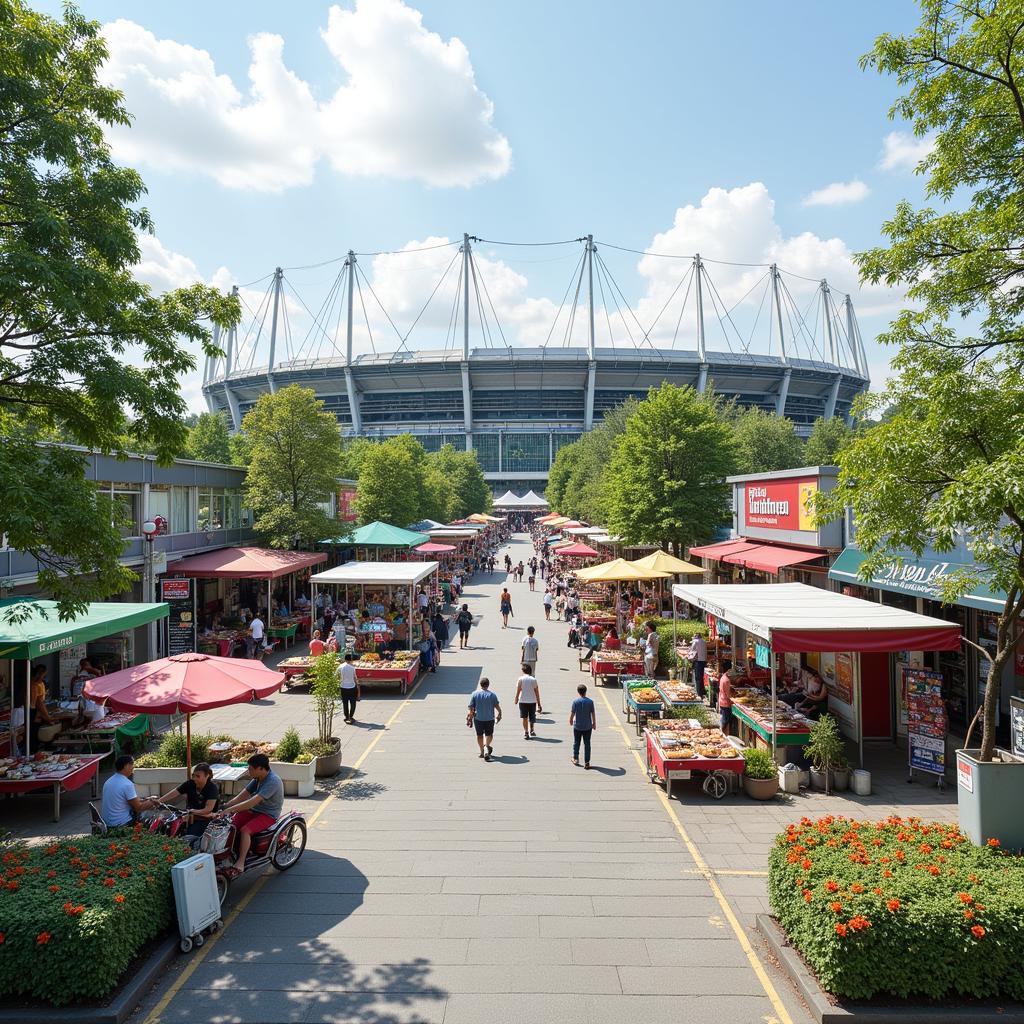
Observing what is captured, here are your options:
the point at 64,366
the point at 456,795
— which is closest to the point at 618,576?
the point at 456,795

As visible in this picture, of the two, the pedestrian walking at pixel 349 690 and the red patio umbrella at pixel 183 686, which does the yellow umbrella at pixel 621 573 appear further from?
the red patio umbrella at pixel 183 686

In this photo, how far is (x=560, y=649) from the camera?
910 inches

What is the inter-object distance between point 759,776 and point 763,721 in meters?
1.65

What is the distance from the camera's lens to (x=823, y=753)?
34.7 ft

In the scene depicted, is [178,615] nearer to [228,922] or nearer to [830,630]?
[228,922]

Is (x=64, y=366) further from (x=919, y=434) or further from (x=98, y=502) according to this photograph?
(x=919, y=434)

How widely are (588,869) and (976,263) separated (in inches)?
309

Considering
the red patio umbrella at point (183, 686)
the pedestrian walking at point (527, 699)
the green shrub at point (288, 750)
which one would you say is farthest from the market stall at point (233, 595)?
the pedestrian walking at point (527, 699)

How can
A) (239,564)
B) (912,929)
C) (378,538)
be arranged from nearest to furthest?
(912,929) → (239,564) → (378,538)

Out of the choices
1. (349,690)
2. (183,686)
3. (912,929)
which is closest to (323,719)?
(349,690)

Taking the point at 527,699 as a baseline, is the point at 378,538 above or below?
above

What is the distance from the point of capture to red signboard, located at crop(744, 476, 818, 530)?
1742cm

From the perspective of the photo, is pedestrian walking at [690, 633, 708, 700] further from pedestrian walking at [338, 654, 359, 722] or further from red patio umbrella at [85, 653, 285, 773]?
red patio umbrella at [85, 653, 285, 773]

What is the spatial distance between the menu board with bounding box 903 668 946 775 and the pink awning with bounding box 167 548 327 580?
17.7m
